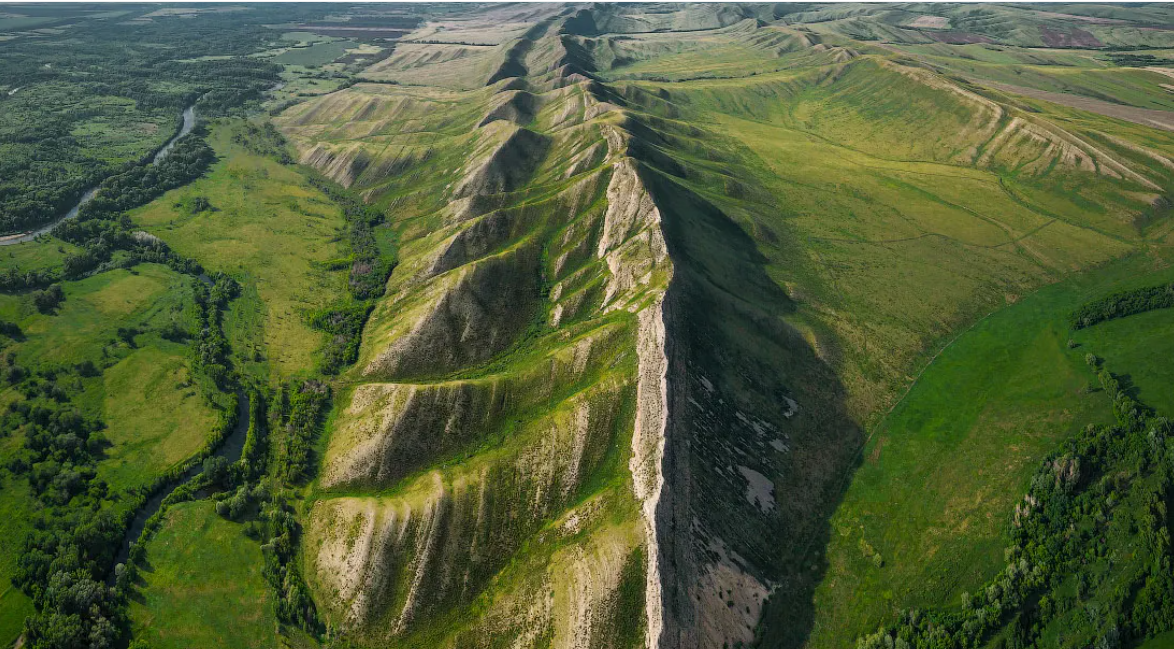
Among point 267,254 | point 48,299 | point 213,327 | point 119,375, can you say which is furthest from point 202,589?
point 267,254

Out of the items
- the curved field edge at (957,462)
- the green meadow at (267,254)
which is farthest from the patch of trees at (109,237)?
the curved field edge at (957,462)

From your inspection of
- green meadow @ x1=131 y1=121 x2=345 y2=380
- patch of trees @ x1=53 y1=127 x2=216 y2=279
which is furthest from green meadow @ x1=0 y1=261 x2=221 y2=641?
green meadow @ x1=131 y1=121 x2=345 y2=380

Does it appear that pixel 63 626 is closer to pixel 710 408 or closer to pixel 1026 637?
pixel 710 408

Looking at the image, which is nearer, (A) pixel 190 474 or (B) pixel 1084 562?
(B) pixel 1084 562

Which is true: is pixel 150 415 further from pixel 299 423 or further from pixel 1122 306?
pixel 1122 306

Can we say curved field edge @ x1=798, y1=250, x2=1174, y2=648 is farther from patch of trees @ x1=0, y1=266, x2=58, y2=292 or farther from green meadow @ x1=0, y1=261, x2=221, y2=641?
patch of trees @ x1=0, y1=266, x2=58, y2=292
